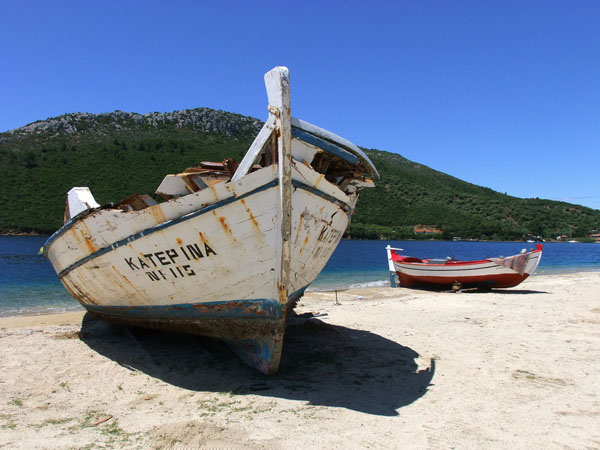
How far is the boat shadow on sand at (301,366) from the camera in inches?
165

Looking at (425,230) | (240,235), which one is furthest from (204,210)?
(425,230)

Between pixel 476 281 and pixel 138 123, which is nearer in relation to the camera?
pixel 476 281

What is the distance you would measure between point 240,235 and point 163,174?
5792 cm

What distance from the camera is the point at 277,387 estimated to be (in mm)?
4336

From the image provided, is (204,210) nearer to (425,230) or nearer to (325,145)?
(325,145)

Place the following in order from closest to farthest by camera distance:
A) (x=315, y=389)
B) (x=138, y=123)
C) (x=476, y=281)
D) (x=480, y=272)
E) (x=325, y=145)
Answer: (x=315, y=389) → (x=325, y=145) → (x=480, y=272) → (x=476, y=281) → (x=138, y=123)

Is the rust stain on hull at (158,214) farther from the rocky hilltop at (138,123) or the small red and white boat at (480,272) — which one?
the rocky hilltop at (138,123)

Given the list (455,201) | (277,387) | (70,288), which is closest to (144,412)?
(277,387)

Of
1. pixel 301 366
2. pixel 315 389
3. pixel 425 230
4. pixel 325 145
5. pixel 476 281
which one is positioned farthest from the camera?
pixel 425 230

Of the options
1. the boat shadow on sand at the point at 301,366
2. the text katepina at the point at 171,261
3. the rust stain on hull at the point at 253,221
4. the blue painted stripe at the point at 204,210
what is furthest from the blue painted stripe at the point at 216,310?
the blue painted stripe at the point at 204,210

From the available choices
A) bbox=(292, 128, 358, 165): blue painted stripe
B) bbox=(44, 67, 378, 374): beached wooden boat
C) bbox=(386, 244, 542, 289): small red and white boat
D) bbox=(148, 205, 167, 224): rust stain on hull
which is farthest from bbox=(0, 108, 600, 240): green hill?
bbox=(292, 128, 358, 165): blue painted stripe

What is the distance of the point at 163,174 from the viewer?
2292 inches

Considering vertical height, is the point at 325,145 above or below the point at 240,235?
above

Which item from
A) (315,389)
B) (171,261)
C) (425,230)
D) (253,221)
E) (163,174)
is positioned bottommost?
(315,389)
